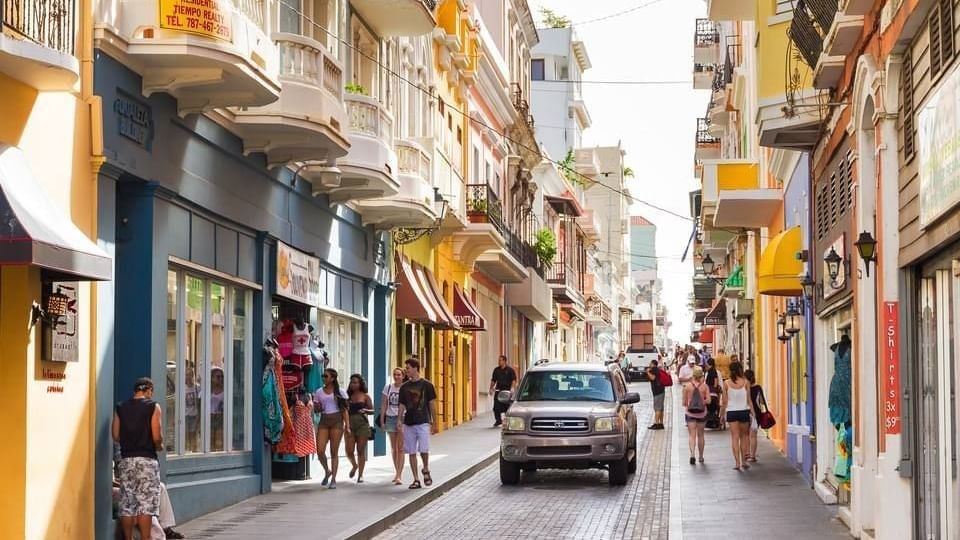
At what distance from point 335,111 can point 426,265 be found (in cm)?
1416

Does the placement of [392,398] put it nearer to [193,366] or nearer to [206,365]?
[206,365]

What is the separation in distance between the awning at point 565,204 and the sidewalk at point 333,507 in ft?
121

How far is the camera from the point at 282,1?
20.0m

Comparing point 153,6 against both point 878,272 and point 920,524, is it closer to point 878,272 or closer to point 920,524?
point 878,272

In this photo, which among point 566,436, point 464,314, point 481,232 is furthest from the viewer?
point 464,314

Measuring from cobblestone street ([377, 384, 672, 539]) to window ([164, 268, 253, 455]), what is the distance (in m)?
2.59

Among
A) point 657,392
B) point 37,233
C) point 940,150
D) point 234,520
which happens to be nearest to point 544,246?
point 657,392

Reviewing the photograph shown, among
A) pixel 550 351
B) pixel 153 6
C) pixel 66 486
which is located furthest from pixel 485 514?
pixel 550 351

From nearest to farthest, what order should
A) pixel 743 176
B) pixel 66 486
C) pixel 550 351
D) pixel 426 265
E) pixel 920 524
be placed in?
pixel 920 524, pixel 66 486, pixel 743 176, pixel 426 265, pixel 550 351

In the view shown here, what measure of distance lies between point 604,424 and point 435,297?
10335 millimetres

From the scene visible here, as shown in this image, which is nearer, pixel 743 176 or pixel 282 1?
pixel 282 1

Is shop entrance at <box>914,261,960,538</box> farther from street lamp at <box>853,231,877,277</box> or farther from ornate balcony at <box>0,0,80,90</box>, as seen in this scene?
ornate balcony at <box>0,0,80,90</box>

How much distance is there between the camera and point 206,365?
18141mm

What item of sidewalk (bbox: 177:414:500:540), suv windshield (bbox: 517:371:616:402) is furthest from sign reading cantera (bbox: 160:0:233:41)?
suv windshield (bbox: 517:371:616:402)
